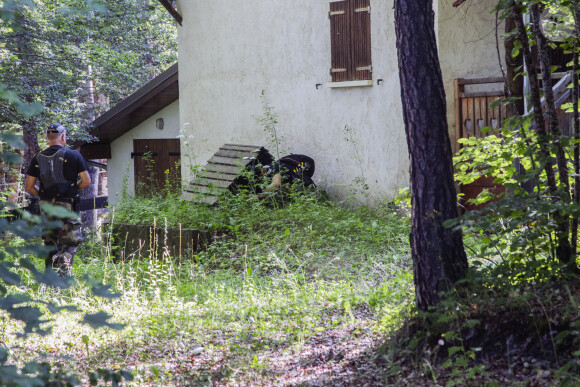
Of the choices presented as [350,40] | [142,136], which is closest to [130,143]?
[142,136]

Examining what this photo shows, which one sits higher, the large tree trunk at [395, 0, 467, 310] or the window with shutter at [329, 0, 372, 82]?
the window with shutter at [329, 0, 372, 82]

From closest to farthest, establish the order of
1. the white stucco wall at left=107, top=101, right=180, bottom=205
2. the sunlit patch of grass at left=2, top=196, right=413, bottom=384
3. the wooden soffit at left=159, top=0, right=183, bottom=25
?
the sunlit patch of grass at left=2, top=196, right=413, bottom=384, the wooden soffit at left=159, top=0, right=183, bottom=25, the white stucco wall at left=107, top=101, right=180, bottom=205

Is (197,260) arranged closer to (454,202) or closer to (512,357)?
(454,202)

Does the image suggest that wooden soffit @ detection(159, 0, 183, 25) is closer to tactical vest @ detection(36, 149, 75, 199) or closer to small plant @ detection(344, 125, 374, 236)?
small plant @ detection(344, 125, 374, 236)

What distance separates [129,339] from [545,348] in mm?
3290

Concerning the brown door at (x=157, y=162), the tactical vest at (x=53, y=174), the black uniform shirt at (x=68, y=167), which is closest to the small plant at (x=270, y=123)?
the brown door at (x=157, y=162)

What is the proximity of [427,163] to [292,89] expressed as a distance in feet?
26.1

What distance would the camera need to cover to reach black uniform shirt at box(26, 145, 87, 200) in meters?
7.73

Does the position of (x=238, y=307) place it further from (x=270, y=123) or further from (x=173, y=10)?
(x=173, y=10)

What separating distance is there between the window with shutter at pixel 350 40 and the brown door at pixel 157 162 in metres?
5.70

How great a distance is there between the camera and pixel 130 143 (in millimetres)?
16984

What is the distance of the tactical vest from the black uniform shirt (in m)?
0.05

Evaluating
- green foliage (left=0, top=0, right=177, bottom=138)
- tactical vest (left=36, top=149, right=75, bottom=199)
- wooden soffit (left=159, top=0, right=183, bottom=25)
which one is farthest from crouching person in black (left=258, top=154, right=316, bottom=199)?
green foliage (left=0, top=0, right=177, bottom=138)

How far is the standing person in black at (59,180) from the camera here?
7695 mm
